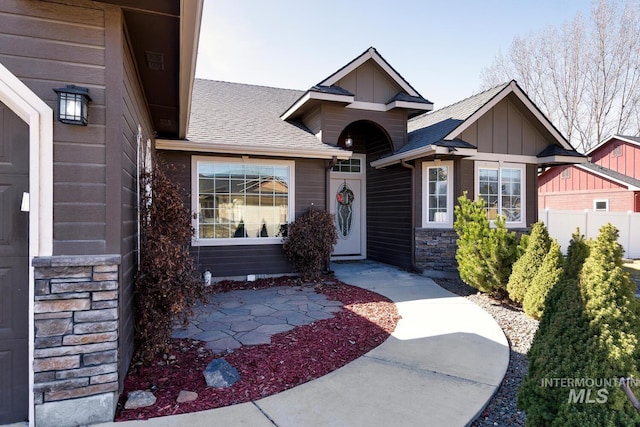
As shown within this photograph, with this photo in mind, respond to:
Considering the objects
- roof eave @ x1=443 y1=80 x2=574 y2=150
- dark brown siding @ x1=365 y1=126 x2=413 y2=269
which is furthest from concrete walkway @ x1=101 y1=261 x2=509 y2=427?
roof eave @ x1=443 y1=80 x2=574 y2=150

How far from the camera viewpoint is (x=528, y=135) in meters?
8.65

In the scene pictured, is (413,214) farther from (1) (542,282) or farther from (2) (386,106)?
(1) (542,282)

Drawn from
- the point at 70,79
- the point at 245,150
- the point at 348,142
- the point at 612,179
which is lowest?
the point at 70,79

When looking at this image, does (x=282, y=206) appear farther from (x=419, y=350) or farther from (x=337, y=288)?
(x=419, y=350)

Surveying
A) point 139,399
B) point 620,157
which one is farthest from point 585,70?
point 139,399

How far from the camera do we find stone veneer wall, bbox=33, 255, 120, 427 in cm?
244

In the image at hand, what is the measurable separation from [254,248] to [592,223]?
12162 millimetres

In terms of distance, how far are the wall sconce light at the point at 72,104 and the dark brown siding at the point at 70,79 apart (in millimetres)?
79

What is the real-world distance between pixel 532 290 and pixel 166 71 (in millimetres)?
5402

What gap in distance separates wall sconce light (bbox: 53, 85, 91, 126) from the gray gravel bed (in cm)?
352

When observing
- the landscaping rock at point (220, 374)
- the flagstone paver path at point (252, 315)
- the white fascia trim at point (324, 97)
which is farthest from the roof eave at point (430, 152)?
the landscaping rock at point (220, 374)

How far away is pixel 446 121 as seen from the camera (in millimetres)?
9000

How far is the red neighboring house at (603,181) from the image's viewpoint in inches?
585

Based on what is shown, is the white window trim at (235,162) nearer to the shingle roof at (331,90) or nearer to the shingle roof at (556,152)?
the shingle roof at (331,90)
